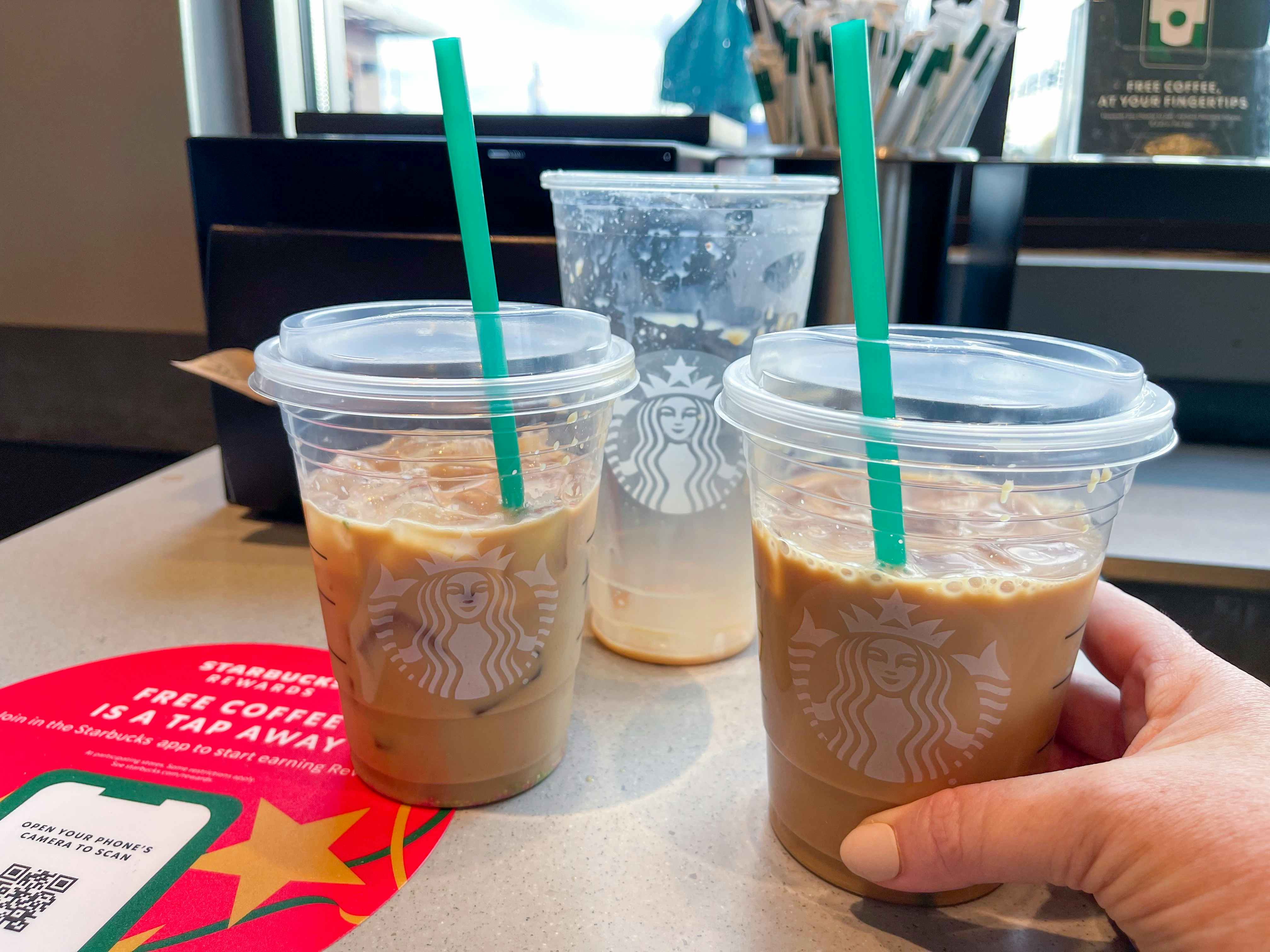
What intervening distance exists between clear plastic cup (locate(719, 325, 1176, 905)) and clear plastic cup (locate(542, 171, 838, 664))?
0.17m

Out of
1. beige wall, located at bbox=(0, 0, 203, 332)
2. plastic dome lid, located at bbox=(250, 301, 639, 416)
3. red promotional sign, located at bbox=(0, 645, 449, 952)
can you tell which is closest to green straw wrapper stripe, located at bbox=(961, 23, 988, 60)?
plastic dome lid, located at bbox=(250, 301, 639, 416)

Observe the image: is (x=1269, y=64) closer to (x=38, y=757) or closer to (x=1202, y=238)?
(x=1202, y=238)

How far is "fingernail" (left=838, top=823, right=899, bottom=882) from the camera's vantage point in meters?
0.49

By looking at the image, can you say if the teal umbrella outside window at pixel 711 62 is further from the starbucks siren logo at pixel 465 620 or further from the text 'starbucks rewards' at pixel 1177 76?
the starbucks siren logo at pixel 465 620

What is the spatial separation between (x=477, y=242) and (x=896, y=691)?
1.28 feet

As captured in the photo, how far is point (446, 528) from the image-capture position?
1.77 feet

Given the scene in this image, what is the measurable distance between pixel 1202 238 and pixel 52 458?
220cm

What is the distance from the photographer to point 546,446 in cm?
58

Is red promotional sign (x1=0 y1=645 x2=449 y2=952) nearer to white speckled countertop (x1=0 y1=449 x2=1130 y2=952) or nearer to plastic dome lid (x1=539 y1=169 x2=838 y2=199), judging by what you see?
white speckled countertop (x1=0 y1=449 x2=1130 y2=952)

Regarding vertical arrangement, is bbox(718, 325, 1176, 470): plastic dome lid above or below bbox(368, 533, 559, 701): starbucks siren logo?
above

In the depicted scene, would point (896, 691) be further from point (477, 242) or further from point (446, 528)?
point (477, 242)

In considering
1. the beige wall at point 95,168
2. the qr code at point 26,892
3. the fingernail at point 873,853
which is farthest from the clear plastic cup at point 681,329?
the beige wall at point 95,168

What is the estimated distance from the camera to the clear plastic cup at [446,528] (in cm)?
54

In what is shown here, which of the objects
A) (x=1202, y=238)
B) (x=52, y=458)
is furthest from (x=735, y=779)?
(x=52, y=458)
